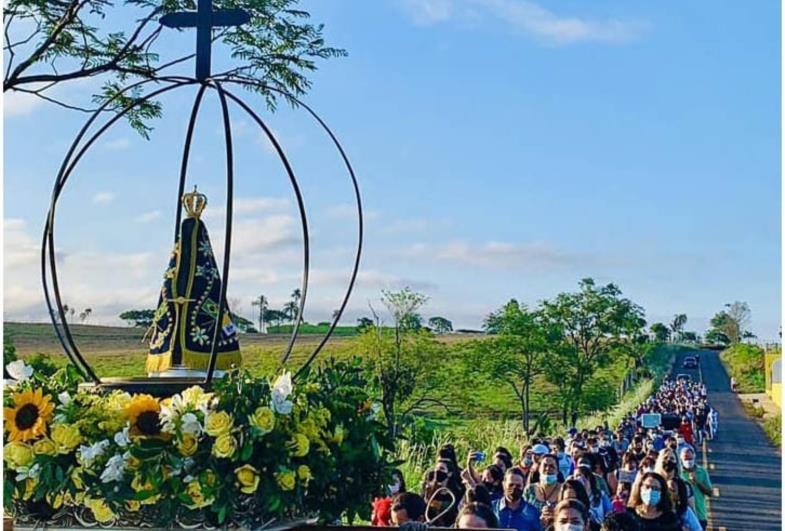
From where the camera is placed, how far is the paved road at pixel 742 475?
12.5 metres

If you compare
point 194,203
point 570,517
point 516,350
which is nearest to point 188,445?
point 194,203

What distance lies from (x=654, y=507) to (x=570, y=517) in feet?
1.98

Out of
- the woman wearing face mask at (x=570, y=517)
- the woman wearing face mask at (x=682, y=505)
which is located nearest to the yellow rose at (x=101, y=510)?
the woman wearing face mask at (x=570, y=517)

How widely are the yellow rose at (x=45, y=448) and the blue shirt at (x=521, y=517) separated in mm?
3291

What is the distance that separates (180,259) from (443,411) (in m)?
20.5

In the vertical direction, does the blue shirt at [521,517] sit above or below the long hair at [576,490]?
below

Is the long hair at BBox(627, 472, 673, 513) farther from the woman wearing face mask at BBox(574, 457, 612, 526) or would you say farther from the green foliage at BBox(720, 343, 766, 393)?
the green foliage at BBox(720, 343, 766, 393)

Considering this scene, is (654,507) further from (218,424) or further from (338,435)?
(218,424)

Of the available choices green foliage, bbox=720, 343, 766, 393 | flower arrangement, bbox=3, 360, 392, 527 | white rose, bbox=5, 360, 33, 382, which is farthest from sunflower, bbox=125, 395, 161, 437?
green foliage, bbox=720, 343, 766, 393

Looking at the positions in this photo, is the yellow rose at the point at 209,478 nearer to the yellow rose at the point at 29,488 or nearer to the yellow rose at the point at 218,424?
the yellow rose at the point at 218,424

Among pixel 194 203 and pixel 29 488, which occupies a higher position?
pixel 194 203

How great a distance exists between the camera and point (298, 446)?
7.52 feet

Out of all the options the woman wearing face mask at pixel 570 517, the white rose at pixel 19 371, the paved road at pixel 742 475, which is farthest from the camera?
the paved road at pixel 742 475

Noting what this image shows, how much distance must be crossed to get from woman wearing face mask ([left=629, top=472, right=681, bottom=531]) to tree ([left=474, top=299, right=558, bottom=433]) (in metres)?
20.1
